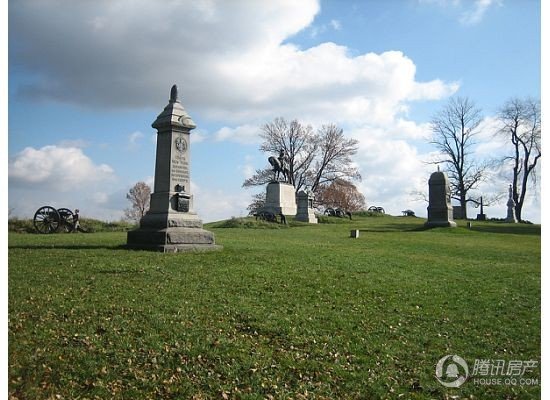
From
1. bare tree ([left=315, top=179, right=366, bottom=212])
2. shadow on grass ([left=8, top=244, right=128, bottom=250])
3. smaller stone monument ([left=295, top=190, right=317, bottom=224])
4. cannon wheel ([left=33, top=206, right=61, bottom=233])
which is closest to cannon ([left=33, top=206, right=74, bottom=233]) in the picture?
cannon wheel ([left=33, top=206, right=61, bottom=233])

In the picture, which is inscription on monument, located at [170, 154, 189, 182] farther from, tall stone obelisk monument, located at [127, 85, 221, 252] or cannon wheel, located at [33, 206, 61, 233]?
cannon wheel, located at [33, 206, 61, 233]

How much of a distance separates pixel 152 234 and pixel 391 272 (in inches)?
250

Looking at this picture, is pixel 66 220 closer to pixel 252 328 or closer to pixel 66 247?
pixel 66 247

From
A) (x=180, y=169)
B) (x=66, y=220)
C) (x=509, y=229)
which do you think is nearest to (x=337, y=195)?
(x=509, y=229)

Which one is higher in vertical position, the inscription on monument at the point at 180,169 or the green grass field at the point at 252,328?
the inscription on monument at the point at 180,169

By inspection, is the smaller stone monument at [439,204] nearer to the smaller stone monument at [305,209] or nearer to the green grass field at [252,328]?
the smaller stone monument at [305,209]

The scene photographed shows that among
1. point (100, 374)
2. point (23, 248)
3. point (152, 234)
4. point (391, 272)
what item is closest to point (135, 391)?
point (100, 374)

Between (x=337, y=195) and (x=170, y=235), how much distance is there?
4237 cm

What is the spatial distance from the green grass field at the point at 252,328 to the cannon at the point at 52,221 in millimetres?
10290

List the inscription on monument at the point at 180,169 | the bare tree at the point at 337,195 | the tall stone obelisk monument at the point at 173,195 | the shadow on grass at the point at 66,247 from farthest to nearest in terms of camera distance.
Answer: the bare tree at the point at 337,195
the inscription on monument at the point at 180,169
the tall stone obelisk monument at the point at 173,195
the shadow on grass at the point at 66,247

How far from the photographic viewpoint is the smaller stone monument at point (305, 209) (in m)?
32.2

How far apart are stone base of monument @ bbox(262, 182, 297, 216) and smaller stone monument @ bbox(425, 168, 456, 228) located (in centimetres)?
1273

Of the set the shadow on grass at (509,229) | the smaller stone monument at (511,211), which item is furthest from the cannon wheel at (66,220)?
the smaller stone monument at (511,211)

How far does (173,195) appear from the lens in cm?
1278
